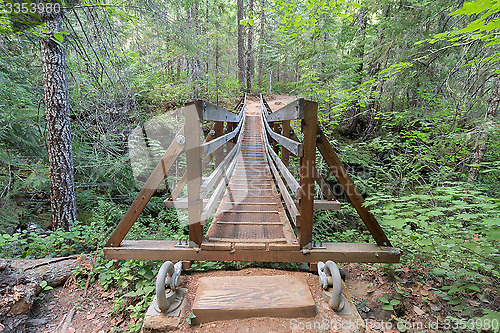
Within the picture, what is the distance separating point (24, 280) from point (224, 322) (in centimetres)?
283

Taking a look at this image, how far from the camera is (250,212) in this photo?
345 centimetres

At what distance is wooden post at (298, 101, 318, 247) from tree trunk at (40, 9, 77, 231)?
4.81 m

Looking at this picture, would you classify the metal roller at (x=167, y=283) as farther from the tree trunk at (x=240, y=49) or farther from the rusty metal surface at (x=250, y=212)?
the tree trunk at (x=240, y=49)

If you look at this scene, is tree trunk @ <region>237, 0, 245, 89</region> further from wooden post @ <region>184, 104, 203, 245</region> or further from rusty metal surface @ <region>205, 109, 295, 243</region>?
wooden post @ <region>184, 104, 203, 245</region>

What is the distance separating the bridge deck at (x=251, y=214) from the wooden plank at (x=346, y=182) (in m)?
0.83

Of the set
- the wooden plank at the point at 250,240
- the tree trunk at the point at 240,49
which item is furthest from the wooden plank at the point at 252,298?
the tree trunk at the point at 240,49

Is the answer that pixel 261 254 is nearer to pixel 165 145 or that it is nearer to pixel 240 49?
pixel 165 145

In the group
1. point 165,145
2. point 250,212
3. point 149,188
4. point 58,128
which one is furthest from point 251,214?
point 165,145

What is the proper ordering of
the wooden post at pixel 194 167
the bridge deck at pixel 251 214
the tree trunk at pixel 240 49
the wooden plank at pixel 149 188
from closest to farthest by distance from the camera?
the wooden post at pixel 194 167, the wooden plank at pixel 149 188, the bridge deck at pixel 251 214, the tree trunk at pixel 240 49

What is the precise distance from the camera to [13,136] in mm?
4664

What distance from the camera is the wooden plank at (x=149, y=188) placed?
229 centimetres

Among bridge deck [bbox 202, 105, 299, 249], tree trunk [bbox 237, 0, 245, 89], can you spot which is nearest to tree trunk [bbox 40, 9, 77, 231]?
bridge deck [bbox 202, 105, 299, 249]

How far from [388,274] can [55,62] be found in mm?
7038

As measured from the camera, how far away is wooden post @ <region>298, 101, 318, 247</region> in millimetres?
2207
